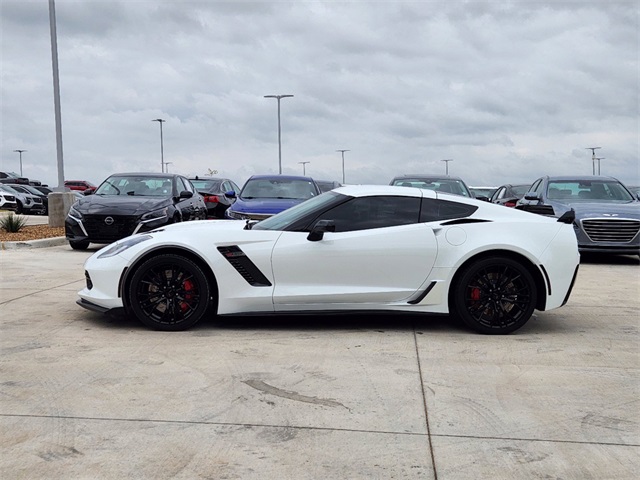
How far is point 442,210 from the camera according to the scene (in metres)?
6.88

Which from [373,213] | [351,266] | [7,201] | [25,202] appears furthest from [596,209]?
[25,202]

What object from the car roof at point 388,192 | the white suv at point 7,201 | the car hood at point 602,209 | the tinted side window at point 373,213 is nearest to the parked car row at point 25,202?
the white suv at point 7,201

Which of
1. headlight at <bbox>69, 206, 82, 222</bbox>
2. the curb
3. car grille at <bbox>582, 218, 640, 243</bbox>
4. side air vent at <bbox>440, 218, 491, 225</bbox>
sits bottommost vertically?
the curb

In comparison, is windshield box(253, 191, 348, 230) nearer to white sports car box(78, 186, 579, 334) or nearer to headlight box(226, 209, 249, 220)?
white sports car box(78, 186, 579, 334)

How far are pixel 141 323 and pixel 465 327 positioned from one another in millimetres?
2898

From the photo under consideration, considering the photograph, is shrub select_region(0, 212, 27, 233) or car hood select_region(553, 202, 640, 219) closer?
car hood select_region(553, 202, 640, 219)

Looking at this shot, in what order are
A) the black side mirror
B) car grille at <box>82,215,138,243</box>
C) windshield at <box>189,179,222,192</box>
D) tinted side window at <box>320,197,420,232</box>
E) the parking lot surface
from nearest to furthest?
the parking lot surface < the black side mirror < tinted side window at <box>320,197,420,232</box> < car grille at <box>82,215,138,243</box> < windshield at <box>189,179,222,192</box>

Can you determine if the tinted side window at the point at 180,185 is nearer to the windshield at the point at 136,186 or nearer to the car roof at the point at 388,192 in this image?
the windshield at the point at 136,186

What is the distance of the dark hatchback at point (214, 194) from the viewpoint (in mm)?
22000

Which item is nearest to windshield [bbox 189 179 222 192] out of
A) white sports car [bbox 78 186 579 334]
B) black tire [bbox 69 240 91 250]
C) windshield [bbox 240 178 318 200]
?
windshield [bbox 240 178 318 200]

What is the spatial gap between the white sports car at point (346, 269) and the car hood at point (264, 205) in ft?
23.6

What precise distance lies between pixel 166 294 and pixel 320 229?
4.68 ft

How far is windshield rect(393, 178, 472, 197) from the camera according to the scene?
15.3m

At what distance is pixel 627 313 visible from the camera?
798 centimetres
